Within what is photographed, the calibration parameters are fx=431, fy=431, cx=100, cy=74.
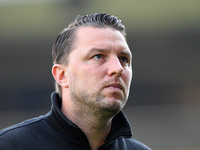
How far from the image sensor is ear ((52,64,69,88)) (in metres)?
2.75

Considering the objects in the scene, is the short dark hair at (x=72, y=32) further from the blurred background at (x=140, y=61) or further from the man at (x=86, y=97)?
the blurred background at (x=140, y=61)

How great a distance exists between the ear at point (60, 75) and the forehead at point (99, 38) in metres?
0.19

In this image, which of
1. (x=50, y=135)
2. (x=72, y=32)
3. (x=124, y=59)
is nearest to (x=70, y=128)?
(x=50, y=135)

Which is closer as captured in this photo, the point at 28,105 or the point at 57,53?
the point at 57,53

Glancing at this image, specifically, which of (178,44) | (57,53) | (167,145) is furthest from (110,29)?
(178,44)

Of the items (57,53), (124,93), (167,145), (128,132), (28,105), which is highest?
(57,53)

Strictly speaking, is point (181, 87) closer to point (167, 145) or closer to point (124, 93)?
point (167, 145)

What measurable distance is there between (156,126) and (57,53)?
7775mm

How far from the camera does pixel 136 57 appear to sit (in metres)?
11.0

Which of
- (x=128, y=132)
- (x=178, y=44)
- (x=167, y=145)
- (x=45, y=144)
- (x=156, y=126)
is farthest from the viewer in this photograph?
(x=178, y=44)

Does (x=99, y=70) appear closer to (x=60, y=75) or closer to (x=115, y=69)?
(x=115, y=69)

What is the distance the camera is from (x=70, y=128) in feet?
8.30

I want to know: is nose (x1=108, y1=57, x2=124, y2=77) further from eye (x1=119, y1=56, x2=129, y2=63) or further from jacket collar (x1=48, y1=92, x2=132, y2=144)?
jacket collar (x1=48, y1=92, x2=132, y2=144)

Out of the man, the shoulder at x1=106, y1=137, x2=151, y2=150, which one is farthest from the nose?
the shoulder at x1=106, y1=137, x2=151, y2=150
